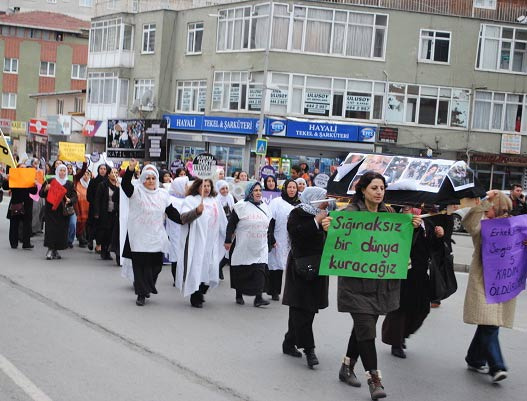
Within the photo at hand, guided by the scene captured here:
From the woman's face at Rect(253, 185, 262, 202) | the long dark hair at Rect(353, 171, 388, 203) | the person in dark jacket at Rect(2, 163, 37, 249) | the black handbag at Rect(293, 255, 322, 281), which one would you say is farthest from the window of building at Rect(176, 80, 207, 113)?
the long dark hair at Rect(353, 171, 388, 203)

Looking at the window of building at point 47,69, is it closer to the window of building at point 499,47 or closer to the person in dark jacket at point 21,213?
the window of building at point 499,47

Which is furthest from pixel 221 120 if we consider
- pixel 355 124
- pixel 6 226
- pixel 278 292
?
pixel 278 292

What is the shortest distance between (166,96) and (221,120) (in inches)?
235

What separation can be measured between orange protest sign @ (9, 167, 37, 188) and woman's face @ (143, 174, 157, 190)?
6327mm

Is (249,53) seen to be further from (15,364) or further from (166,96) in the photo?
(15,364)

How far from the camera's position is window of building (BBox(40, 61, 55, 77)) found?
7650cm

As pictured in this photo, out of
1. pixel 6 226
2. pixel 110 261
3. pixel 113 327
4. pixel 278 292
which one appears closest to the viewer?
pixel 113 327

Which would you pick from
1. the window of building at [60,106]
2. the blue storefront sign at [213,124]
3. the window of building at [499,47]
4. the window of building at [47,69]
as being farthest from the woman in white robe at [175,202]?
the window of building at [47,69]

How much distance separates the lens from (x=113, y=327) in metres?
9.67

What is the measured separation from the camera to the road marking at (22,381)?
6.55m

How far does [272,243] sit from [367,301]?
5103 millimetres

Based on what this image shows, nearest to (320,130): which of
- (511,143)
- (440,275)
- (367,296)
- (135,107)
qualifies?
(511,143)

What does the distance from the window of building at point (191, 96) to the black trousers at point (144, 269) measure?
1319 inches

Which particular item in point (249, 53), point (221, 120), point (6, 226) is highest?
point (249, 53)
